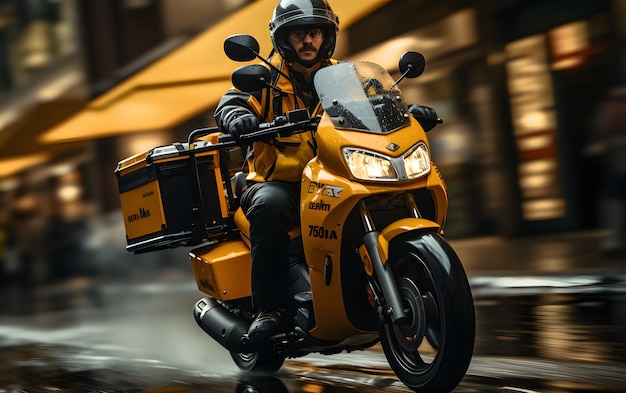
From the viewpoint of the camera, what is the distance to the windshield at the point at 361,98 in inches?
195

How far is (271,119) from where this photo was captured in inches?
224

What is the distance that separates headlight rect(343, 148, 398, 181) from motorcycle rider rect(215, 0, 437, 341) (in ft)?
2.09

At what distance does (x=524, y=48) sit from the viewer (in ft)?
44.7

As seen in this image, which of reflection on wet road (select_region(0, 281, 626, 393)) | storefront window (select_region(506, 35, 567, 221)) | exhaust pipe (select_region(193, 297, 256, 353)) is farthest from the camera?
storefront window (select_region(506, 35, 567, 221))

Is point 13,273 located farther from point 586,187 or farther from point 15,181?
point 586,187

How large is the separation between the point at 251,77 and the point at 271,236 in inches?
32.4

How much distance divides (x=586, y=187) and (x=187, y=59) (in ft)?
23.6

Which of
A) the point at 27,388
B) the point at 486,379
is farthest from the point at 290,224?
the point at 27,388

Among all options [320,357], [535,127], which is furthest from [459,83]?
[320,357]

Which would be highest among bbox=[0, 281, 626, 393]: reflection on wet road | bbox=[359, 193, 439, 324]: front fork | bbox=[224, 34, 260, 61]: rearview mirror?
bbox=[224, 34, 260, 61]: rearview mirror

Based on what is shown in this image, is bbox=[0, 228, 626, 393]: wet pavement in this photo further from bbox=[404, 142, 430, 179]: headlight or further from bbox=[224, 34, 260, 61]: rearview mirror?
bbox=[224, 34, 260, 61]: rearview mirror

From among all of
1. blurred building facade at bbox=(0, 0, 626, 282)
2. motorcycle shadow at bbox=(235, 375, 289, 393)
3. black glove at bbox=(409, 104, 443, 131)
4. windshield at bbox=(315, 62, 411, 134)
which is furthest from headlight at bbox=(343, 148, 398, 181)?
blurred building facade at bbox=(0, 0, 626, 282)

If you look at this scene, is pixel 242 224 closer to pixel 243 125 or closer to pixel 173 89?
pixel 243 125

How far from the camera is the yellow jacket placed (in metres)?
5.53
